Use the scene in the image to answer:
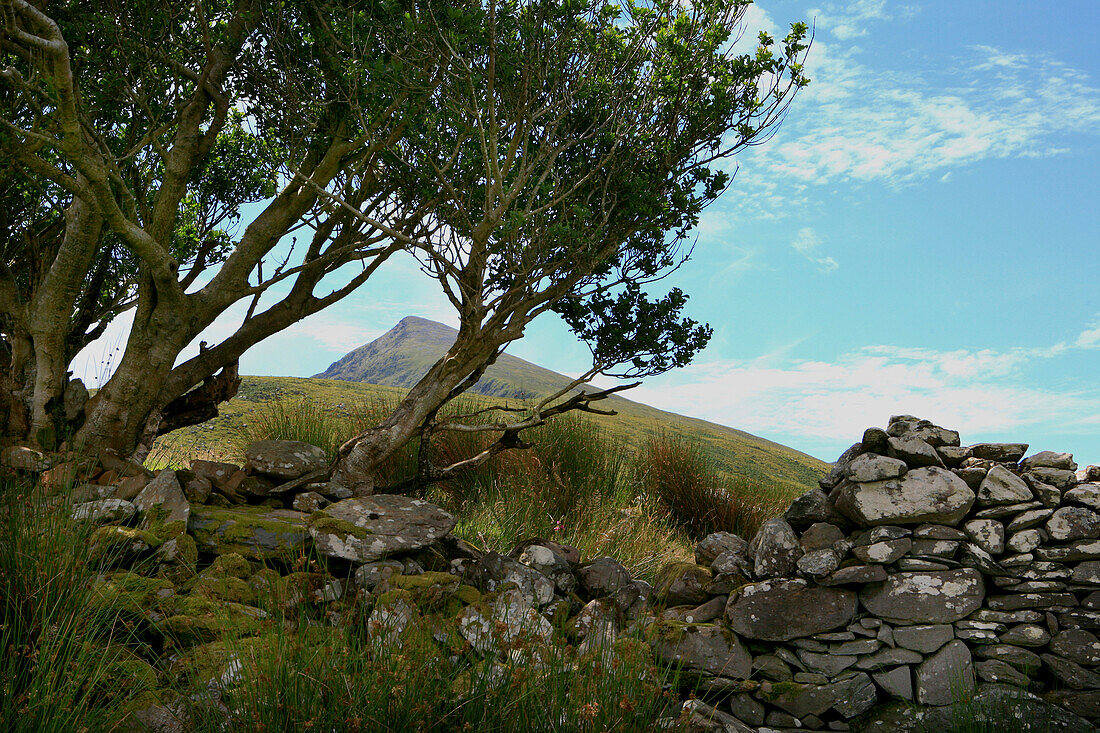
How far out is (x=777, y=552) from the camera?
564 centimetres

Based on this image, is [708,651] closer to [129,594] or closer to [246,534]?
[246,534]

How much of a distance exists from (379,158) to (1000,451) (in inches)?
252

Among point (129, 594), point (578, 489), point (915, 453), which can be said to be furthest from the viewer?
point (578, 489)

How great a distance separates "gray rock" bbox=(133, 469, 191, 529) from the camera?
5.12 m

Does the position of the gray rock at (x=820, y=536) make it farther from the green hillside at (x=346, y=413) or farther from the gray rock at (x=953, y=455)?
the green hillside at (x=346, y=413)

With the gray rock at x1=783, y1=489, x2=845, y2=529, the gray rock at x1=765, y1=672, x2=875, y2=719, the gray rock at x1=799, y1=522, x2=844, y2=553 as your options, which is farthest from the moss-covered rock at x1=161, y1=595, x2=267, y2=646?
the gray rock at x1=783, y1=489, x2=845, y2=529

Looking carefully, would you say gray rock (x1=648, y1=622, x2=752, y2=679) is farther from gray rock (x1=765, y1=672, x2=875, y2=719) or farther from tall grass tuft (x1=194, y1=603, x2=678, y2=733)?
tall grass tuft (x1=194, y1=603, x2=678, y2=733)

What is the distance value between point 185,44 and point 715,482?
8.49m

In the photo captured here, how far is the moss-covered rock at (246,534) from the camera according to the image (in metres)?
5.11

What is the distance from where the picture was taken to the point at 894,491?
5.40 m

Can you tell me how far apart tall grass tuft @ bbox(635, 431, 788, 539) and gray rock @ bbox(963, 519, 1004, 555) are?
170 inches

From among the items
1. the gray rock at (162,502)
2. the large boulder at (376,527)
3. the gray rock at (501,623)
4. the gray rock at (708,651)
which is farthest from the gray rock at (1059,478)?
the gray rock at (162,502)

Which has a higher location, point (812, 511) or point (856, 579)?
point (812, 511)

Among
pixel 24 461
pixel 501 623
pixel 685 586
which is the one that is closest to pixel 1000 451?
pixel 685 586
